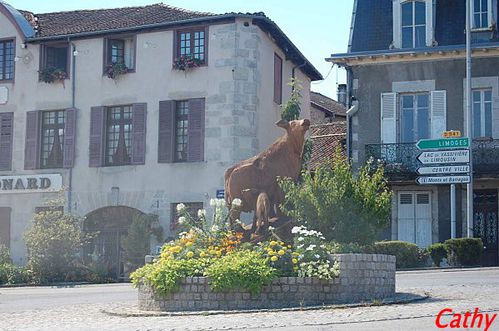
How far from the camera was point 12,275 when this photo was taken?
87.0 ft

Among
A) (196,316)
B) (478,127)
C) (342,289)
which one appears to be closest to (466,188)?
(478,127)

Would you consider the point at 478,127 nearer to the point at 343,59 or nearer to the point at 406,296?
the point at 343,59

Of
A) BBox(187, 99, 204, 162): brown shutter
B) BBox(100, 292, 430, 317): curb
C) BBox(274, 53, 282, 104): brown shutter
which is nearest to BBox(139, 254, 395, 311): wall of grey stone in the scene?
BBox(100, 292, 430, 317): curb

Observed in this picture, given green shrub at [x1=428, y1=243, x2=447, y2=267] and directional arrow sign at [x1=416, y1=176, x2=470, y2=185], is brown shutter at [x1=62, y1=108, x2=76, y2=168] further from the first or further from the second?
green shrub at [x1=428, y1=243, x2=447, y2=267]

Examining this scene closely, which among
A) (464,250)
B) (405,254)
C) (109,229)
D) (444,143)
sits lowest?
(405,254)

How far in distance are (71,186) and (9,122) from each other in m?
3.55

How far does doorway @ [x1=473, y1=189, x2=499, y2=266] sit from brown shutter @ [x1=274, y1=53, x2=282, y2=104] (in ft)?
25.7

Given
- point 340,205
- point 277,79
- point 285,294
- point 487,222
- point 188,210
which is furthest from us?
point 277,79

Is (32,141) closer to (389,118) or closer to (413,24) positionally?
(389,118)

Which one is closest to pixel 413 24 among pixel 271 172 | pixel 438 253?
pixel 438 253

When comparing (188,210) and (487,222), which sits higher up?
(188,210)

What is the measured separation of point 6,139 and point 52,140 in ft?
5.88

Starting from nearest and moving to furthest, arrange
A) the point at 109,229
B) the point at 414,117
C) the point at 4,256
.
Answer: the point at 4,256, the point at 414,117, the point at 109,229

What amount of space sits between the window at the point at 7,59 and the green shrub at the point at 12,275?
8644mm
